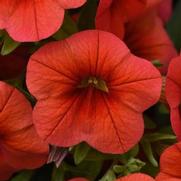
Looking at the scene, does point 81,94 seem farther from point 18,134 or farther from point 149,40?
point 149,40

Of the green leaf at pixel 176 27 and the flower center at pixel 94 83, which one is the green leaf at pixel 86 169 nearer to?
the flower center at pixel 94 83

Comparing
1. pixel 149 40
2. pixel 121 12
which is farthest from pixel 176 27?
pixel 121 12

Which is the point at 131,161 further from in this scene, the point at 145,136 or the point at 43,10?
the point at 43,10

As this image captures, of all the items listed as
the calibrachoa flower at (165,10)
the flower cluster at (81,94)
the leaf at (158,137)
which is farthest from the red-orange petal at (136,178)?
the calibrachoa flower at (165,10)

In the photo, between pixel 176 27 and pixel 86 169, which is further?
pixel 176 27

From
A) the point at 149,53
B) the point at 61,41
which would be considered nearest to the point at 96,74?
the point at 61,41
